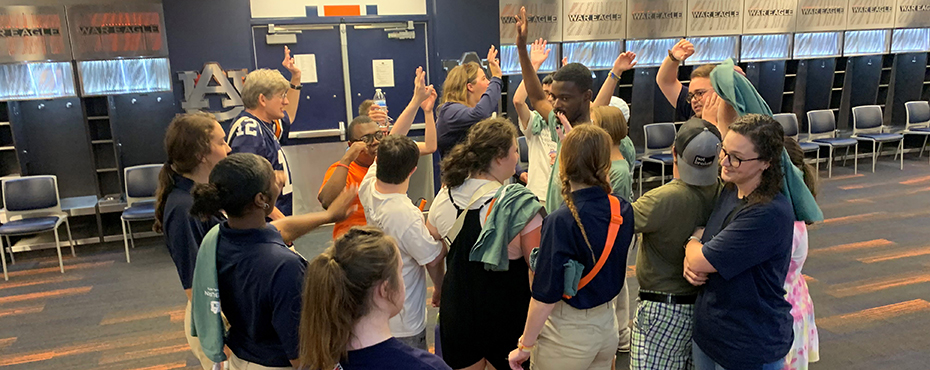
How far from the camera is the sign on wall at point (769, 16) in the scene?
855 centimetres

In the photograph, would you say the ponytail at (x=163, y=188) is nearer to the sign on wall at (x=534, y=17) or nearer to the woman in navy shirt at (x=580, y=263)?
the woman in navy shirt at (x=580, y=263)

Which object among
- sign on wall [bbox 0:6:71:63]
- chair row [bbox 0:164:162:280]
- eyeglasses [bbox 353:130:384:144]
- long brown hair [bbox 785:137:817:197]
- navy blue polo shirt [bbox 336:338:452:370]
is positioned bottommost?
chair row [bbox 0:164:162:280]

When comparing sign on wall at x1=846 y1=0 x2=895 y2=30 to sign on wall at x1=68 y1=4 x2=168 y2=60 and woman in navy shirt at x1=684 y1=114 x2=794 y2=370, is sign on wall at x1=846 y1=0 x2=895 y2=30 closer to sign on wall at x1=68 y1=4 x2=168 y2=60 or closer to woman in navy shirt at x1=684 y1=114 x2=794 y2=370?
woman in navy shirt at x1=684 y1=114 x2=794 y2=370

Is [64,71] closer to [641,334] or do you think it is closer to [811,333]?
[641,334]

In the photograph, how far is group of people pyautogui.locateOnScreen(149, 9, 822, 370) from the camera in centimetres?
153

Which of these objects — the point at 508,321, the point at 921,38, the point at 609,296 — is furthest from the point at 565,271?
the point at 921,38

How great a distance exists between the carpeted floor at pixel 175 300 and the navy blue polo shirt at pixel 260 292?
227cm

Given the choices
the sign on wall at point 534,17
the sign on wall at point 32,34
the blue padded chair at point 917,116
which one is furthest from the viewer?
the blue padded chair at point 917,116

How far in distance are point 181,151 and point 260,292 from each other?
919mm

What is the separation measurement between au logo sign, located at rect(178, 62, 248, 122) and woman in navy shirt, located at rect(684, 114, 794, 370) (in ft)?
17.9

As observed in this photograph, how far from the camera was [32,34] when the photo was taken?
596cm

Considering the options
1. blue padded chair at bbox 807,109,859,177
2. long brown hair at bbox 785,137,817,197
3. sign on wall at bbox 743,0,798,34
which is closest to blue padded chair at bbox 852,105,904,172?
blue padded chair at bbox 807,109,859,177

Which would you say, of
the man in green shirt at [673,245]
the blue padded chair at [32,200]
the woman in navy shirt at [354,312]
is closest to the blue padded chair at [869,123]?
the man in green shirt at [673,245]

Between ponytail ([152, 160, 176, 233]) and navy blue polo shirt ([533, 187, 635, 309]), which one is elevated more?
ponytail ([152, 160, 176, 233])
